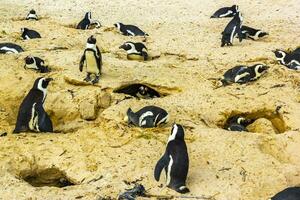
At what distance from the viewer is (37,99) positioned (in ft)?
22.3

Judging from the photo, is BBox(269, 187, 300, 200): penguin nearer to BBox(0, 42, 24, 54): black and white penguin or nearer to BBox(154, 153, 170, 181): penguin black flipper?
BBox(154, 153, 170, 181): penguin black flipper

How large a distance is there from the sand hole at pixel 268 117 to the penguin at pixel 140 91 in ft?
4.16

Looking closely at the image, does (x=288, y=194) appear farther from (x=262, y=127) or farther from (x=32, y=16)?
(x=32, y=16)

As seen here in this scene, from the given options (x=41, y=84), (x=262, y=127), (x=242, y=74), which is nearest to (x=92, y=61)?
(x=41, y=84)

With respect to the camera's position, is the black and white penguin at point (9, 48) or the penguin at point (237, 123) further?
the black and white penguin at point (9, 48)

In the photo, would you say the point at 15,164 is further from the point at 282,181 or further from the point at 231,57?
the point at 231,57

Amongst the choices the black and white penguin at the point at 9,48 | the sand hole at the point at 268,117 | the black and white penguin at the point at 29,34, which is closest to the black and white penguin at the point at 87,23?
the black and white penguin at the point at 29,34

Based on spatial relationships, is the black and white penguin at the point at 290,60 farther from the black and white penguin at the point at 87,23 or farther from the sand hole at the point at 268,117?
the black and white penguin at the point at 87,23

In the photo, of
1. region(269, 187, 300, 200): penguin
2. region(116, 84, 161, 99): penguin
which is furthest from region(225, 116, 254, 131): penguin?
region(269, 187, 300, 200): penguin

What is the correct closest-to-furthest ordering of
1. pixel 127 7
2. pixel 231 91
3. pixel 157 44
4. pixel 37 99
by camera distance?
pixel 37 99 < pixel 231 91 < pixel 157 44 < pixel 127 7

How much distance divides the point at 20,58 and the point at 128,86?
1.94 m

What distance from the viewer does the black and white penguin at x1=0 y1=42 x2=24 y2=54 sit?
8938mm

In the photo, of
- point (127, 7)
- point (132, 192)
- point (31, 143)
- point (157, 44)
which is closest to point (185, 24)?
point (157, 44)

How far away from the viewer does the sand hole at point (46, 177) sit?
5707 millimetres
